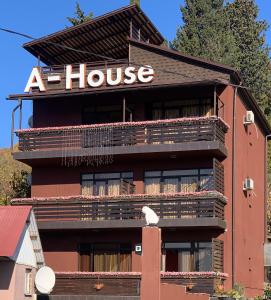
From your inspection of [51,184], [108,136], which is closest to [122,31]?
[108,136]

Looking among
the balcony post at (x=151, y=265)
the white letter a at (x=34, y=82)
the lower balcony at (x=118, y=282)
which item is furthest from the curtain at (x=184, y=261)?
the balcony post at (x=151, y=265)

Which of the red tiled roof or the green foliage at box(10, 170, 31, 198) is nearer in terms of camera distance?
the red tiled roof

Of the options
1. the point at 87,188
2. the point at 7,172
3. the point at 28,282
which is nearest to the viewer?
the point at 28,282

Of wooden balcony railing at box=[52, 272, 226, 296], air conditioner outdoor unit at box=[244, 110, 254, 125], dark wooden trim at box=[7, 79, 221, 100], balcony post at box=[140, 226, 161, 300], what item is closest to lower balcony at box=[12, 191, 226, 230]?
wooden balcony railing at box=[52, 272, 226, 296]

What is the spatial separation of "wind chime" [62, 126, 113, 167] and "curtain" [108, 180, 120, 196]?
3.03 ft

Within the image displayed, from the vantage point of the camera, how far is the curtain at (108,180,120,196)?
33625 millimetres

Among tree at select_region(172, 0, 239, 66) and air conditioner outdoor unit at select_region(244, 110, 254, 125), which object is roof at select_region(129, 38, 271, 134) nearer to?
air conditioner outdoor unit at select_region(244, 110, 254, 125)

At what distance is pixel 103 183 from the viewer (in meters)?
34.0

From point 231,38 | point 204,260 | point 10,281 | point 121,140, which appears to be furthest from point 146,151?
point 231,38

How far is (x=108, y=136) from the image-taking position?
3291 cm

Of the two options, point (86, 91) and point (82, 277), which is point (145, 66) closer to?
point (86, 91)

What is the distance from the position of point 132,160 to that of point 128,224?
3224mm

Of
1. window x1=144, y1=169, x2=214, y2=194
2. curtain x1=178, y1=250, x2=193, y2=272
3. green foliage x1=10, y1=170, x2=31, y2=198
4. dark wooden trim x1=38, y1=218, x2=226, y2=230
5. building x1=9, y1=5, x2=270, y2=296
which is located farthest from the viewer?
green foliage x1=10, y1=170, x2=31, y2=198

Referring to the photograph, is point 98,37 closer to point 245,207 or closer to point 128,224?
point 128,224
